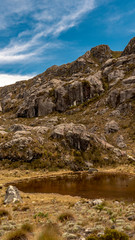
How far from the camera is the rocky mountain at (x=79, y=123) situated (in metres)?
52.3

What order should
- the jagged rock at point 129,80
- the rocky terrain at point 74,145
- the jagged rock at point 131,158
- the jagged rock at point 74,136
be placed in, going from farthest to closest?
the jagged rock at point 129,80
the jagged rock at point 74,136
the jagged rock at point 131,158
the rocky terrain at point 74,145

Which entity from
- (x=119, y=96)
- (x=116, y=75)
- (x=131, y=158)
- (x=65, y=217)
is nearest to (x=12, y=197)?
(x=65, y=217)

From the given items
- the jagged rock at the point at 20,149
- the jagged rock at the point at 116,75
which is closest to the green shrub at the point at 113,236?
the jagged rock at the point at 20,149

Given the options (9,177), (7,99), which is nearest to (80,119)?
(9,177)

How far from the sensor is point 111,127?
69.9 m

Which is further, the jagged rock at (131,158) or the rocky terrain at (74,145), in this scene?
the jagged rock at (131,158)

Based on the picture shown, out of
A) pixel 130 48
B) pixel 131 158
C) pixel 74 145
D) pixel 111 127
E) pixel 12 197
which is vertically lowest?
pixel 131 158

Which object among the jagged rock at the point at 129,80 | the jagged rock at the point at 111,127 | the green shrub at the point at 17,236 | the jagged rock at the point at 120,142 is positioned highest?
the jagged rock at the point at 129,80

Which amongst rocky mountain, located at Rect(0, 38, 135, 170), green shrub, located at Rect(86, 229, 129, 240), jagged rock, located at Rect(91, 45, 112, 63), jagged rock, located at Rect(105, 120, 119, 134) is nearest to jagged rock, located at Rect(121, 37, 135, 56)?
rocky mountain, located at Rect(0, 38, 135, 170)

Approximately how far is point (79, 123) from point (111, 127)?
16.0 m

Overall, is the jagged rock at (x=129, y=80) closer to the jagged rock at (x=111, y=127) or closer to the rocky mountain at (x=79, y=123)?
the rocky mountain at (x=79, y=123)

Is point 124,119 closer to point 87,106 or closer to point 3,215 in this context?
point 87,106

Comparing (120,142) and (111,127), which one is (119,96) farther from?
(120,142)

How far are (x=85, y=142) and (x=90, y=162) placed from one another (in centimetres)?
728
